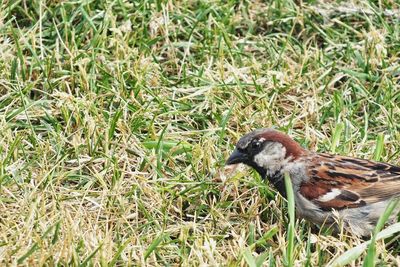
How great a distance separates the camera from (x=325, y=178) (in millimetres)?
4109

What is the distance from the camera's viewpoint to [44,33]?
502 centimetres

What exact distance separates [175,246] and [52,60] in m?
1.39

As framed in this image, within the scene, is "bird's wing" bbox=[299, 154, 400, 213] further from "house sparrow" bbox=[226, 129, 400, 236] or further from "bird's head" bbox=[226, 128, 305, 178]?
"bird's head" bbox=[226, 128, 305, 178]

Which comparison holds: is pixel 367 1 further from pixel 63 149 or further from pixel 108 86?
pixel 63 149

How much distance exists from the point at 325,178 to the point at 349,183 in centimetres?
10

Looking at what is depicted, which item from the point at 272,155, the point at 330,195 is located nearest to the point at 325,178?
the point at 330,195

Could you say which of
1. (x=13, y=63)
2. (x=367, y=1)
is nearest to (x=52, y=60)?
(x=13, y=63)

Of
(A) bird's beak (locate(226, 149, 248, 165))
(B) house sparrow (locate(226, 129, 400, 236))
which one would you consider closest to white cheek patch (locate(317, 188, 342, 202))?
(B) house sparrow (locate(226, 129, 400, 236))

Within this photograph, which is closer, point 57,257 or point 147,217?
point 57,257

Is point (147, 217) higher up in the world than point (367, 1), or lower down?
lower down

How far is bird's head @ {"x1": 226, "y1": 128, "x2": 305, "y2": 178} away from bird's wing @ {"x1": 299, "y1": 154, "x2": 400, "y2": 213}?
112mm

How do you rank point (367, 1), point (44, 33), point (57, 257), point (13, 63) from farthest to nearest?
1. point (367, 1)
2. point (44, 33)
3. point (13, 63)
4. point (57, 257)

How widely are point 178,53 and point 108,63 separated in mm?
409

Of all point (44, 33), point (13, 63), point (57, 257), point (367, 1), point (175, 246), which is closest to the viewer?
point (57, 257)
